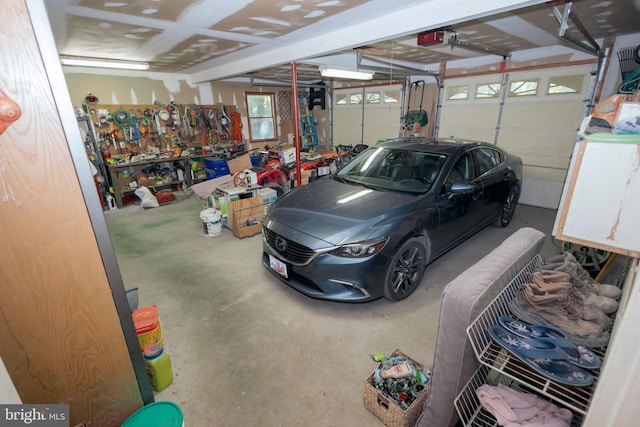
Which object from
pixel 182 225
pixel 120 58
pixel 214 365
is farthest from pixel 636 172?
pixel 120 58

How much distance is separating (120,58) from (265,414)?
5.91 meters

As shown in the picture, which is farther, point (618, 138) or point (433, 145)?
point (433, 145)

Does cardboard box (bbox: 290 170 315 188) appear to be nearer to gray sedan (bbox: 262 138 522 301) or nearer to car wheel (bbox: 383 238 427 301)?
gray sedan (bbox: 262 138 522 301)

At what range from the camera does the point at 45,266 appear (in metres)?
1.16

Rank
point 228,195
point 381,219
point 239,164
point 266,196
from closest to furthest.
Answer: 1. point 381,219
2. point 228,195
3. point 266,196
4. point 239,164

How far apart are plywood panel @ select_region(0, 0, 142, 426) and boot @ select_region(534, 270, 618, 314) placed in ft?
6.83

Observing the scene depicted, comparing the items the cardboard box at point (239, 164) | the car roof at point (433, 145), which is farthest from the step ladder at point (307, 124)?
the car roof at point (433, 145)

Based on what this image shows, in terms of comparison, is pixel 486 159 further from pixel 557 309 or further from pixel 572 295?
pixel 557 309

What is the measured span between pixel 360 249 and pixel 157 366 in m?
1.59

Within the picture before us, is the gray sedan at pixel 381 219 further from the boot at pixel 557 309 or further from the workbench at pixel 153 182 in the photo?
the workbench at pixel 153 182

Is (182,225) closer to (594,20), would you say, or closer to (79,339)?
(79,339)

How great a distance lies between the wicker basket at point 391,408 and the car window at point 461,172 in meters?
1.95

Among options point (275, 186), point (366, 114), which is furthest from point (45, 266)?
point (366, 114)

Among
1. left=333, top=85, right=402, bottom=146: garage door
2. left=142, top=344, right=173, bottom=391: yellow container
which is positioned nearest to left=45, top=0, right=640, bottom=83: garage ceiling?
left=333, top=85, right=402, bottom=146: garage door
